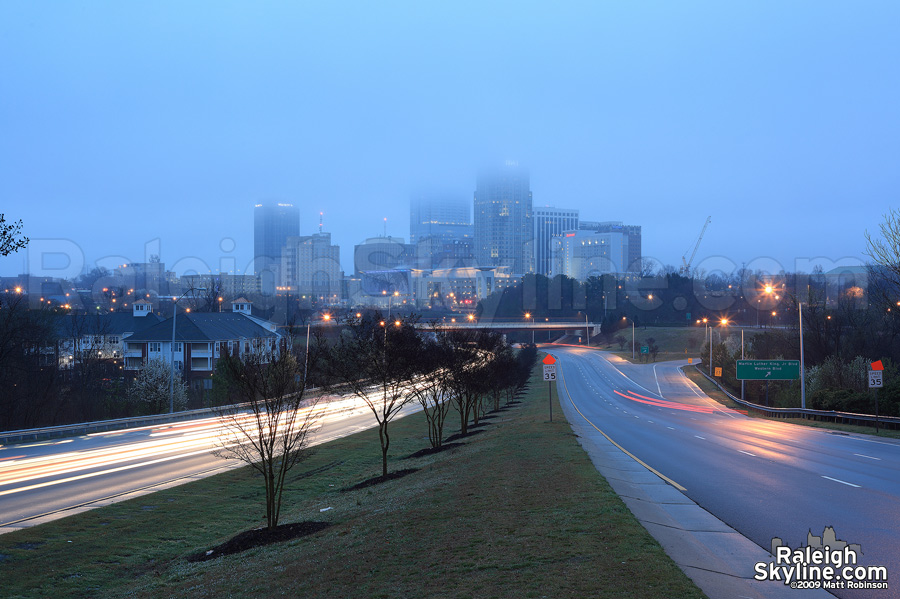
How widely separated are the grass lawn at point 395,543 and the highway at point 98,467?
1.69 metres

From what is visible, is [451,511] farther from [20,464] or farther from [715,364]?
[715,364]

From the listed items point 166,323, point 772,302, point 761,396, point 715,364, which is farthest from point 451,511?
point 772,302

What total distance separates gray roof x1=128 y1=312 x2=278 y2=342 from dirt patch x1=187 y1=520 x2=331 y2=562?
5892cm

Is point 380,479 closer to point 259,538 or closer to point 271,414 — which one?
point 271,414

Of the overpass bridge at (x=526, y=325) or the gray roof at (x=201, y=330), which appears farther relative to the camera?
the overpass bridge at (x=526, y=325)

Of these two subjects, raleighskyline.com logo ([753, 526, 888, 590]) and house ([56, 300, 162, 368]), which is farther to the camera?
house ([56, 300, 162, 368])

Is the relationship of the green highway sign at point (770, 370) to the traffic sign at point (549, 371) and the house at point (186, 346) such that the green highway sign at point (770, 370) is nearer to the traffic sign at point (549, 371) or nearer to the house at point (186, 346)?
the traffic sign at point (549, 371)

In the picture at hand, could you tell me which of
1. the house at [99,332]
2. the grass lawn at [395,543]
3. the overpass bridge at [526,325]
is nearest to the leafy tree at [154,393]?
the house at [99,332]

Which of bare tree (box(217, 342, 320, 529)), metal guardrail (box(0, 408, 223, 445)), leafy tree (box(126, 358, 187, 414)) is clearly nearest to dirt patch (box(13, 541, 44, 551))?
bare tree (box(217, 342, 320, 529))

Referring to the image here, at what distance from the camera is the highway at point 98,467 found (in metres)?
20.0

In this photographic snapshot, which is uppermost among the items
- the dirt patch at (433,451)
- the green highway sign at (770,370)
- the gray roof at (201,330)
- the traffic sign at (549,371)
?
the gray roof at (201,330)

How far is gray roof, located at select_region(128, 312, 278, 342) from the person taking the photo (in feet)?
234

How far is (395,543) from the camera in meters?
11.4

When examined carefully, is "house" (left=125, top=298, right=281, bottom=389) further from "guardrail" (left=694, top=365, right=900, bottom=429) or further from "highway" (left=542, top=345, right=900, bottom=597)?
"guardrail" (left=694, top=365, right=900, bottom=429)
